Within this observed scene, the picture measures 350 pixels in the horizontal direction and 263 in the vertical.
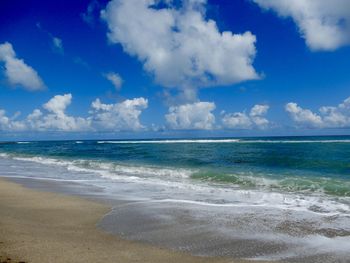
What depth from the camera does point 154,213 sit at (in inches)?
372

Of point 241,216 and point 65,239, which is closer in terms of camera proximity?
point 65,239

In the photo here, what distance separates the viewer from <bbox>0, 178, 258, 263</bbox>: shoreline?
5.64 m

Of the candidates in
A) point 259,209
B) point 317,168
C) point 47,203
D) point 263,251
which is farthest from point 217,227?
point 317,168

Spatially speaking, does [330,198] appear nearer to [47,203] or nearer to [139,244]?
[139,244]

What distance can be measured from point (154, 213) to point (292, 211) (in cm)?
379

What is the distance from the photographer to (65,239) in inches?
262

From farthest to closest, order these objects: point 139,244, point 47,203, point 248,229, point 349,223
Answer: point 47,203 → point 349,223 → point 248,229 → point 139,244

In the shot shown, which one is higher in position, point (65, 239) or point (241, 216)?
point (65, 239)

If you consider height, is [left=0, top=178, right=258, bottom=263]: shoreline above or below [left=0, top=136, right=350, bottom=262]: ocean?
above

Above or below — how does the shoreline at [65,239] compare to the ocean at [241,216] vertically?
above

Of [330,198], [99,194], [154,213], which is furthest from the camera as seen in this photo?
[99,194]

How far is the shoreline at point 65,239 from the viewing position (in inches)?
222

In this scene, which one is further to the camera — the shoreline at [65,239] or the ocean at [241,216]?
the ocean at [241,216]

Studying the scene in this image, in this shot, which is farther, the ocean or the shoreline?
the ocean
